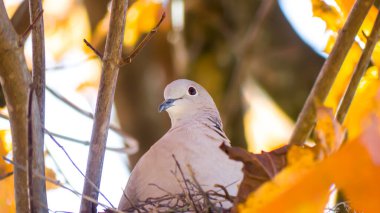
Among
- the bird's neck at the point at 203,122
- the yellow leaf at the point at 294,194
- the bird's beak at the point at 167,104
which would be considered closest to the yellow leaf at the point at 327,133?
the yellow leaf at the point at 294,194

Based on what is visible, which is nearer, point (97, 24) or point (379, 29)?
point (379, 29)

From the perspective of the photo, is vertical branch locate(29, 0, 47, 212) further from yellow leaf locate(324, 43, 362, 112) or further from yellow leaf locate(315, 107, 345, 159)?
yellow leaf locate(324, 43, 362, 112)

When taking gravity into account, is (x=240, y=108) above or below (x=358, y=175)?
above

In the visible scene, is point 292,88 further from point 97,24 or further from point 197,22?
point 97,24

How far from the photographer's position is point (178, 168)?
9.82 ft

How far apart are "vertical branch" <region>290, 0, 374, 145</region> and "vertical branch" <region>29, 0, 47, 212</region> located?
992mm

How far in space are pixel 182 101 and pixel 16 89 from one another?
1.29m

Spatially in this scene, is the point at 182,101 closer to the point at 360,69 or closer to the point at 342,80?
the point at 342,80

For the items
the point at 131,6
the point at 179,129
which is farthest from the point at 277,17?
the point at 179,129

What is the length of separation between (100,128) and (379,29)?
1.19m

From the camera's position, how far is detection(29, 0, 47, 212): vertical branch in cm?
270

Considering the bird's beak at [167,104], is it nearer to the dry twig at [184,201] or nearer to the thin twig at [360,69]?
the dry twig at [184,201]

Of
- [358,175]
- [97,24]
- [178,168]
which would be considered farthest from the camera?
[97,24]

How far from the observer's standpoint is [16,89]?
8.64 ft
